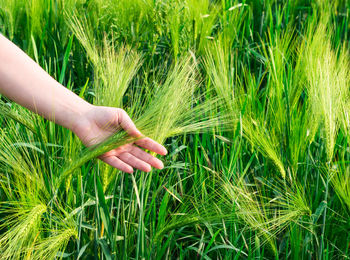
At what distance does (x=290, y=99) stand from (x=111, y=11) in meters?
0.61

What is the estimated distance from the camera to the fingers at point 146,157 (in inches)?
40.5

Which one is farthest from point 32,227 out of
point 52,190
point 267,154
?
point 267,154

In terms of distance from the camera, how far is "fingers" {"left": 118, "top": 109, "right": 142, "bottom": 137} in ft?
3.00

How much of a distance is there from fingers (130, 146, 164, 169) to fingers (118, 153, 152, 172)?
0.01m

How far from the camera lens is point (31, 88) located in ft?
3.68

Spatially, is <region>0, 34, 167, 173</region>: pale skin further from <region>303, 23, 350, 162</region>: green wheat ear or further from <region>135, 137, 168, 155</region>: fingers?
<region>303, 23, 350, 162</region>: green wheat ear

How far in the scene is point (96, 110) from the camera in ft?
3.51

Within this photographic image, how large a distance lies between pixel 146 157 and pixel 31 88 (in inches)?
13.3

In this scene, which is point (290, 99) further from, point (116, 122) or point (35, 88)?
point (35, 88)

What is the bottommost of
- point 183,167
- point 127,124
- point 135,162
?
point 183,167

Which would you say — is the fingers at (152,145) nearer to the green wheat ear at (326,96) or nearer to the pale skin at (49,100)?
the pale skin at (49,100)

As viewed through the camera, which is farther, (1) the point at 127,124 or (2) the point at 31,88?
(2) the point at 31,88

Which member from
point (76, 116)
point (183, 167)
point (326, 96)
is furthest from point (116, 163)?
point (326, 96)

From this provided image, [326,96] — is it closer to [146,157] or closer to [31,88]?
[146,157]
